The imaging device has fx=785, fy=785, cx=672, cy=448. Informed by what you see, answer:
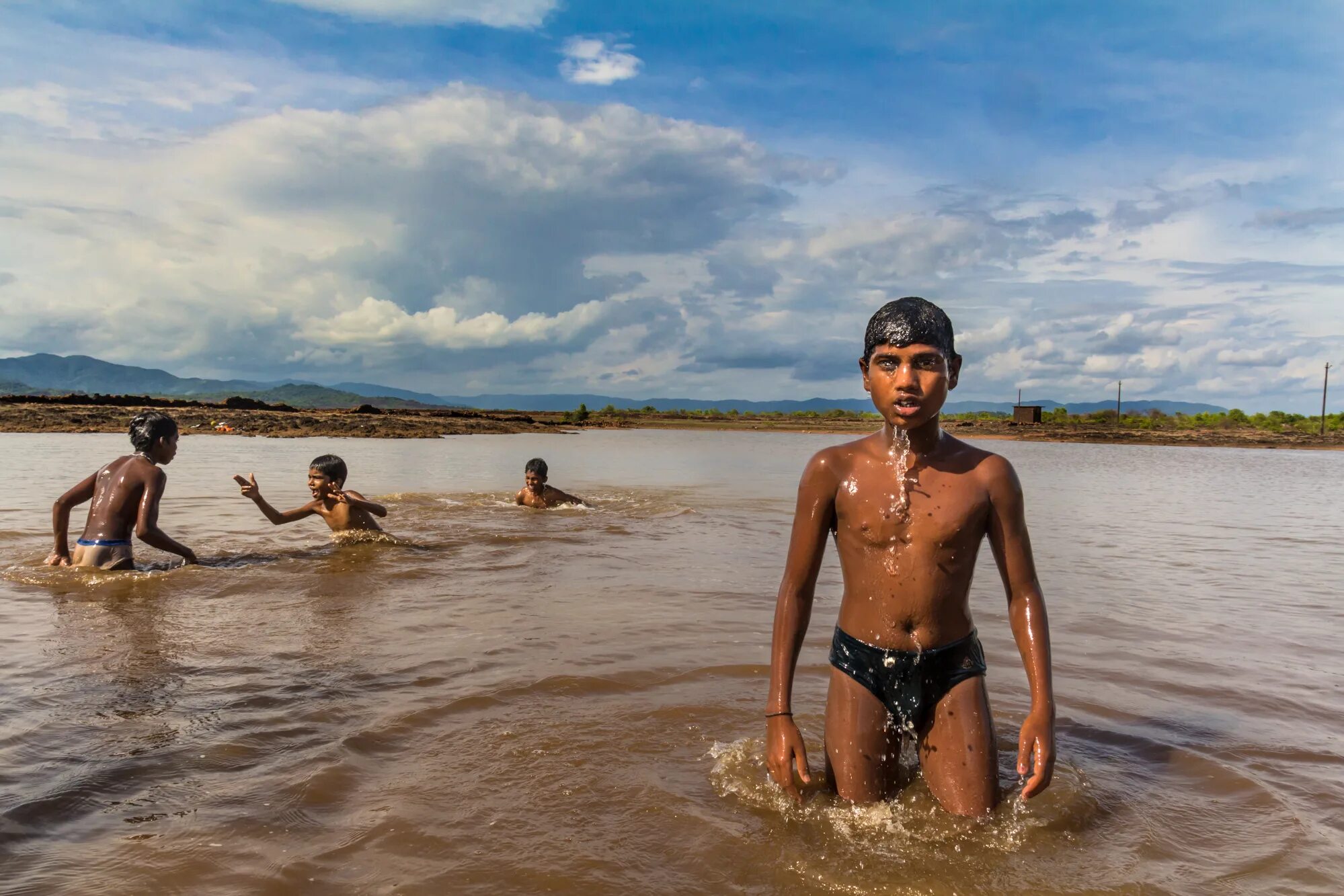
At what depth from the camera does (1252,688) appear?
4.92 metres

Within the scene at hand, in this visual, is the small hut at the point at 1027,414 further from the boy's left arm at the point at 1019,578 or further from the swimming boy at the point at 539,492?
the boy's left arm at the point at 1019,578

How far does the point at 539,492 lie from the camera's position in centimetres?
1283

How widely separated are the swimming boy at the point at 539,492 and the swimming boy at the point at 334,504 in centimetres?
345

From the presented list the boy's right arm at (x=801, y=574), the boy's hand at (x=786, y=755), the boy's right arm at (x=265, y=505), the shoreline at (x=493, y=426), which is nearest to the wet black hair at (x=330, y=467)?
the boy's right arm at (x=265, y=505)

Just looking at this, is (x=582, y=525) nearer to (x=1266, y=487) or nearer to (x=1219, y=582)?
(x=1219, y=582)

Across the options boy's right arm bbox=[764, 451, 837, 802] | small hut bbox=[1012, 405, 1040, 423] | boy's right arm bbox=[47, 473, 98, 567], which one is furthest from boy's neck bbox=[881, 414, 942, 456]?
small hut bbox=[1012, 405, 1040, 423]

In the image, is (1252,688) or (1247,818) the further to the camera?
(1252,688)

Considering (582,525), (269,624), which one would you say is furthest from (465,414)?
(269,624)

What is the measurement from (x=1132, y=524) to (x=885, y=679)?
11.3 m

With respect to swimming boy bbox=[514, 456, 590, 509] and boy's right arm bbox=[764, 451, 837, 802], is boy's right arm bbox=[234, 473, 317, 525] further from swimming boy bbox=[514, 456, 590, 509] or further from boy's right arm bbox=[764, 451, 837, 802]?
boy's right arm bbox=[764, 451, 837, 802]

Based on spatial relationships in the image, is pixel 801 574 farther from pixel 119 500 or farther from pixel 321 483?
pixel 321 483

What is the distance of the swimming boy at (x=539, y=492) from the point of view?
42.0 feet

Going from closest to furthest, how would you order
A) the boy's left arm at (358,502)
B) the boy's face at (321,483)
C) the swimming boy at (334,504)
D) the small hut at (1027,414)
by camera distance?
1. the boy's left arm at (358,502)
2. the swimming boy at (334,504)
3. the boy's face at (321,483)
4. the small hut at (1027,414)

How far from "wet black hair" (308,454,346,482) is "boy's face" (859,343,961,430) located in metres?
7.56
